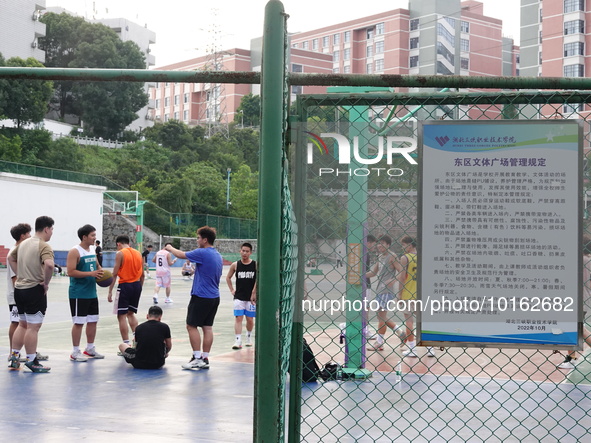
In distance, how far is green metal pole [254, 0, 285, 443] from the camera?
2.97 m

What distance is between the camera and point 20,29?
70688mm

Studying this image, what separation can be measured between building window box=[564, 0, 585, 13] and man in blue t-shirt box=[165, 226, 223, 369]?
224 feet

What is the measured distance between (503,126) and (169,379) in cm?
695

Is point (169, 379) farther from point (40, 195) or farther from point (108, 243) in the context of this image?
point (108, 243)

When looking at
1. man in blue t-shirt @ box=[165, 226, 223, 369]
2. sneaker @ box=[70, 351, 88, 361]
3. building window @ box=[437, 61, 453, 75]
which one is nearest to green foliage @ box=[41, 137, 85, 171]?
building window @ box=[437, 61, 453, 75]

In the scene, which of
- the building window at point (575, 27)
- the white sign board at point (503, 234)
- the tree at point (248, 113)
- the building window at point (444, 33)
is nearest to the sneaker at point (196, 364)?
the white sign board at point (503, 234)

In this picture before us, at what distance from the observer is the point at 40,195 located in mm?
46875

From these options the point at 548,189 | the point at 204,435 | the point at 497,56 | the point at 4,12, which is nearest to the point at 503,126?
the point at 548,189

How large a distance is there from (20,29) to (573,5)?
168 feet

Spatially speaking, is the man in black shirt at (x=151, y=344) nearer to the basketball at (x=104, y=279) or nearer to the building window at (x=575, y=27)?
the basketball at (x=104, y=279)

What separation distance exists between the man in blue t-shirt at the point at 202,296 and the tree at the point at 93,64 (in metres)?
67.6

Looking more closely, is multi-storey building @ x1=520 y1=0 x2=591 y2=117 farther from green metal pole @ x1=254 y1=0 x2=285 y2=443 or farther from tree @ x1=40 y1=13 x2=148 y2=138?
green metal pole @ x1=254 y1=0 x2=285 y2=443

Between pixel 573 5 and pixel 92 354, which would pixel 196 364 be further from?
pixel 573 5

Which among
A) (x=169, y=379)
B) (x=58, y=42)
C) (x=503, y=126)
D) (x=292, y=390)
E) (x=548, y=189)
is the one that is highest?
(x=58, y=42)
